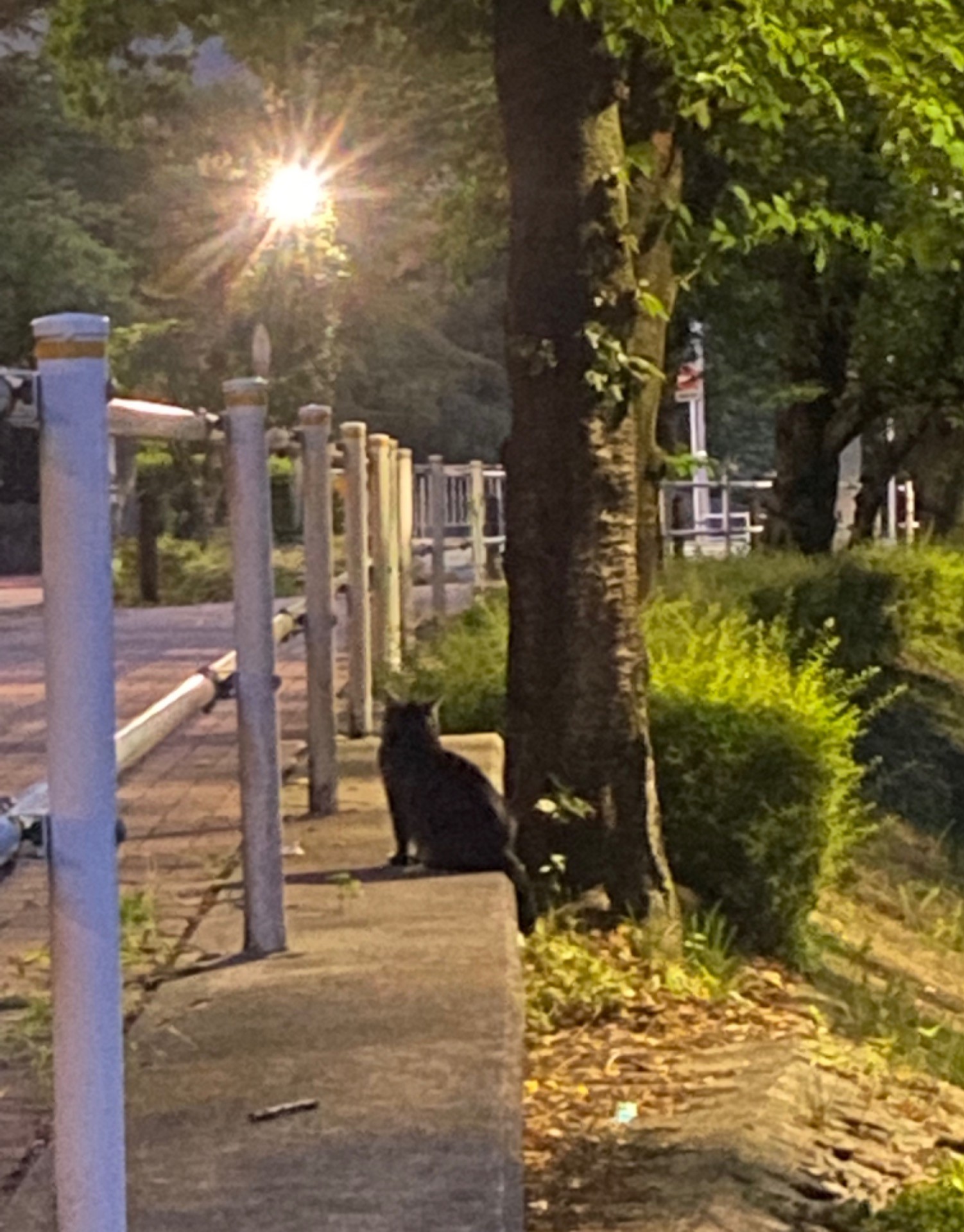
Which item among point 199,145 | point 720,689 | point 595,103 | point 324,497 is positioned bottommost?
point 720,689

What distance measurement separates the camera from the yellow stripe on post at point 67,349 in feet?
9.82

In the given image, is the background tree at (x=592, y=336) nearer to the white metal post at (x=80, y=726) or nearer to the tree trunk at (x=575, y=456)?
the tree trunk at (x=575, y=456)

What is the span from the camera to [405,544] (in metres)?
15.1

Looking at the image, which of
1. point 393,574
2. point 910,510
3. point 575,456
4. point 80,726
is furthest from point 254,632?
point 910,510

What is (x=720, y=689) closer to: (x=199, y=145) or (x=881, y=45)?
(x=881, y=45)

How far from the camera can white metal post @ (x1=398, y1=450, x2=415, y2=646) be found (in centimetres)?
1472

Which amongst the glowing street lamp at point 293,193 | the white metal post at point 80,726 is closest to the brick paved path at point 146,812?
the white metal post at point 80,726

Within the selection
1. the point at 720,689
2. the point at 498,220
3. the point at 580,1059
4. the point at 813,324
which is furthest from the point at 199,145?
the point at 580,1059

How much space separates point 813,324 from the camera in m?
22.0

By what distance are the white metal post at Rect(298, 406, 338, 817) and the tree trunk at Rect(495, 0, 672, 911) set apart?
24.0 inches

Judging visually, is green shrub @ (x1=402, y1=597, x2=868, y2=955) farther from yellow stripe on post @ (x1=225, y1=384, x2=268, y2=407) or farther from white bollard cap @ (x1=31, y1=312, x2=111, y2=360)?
white bollard cap @ (x1=31, y1=312, x2=111, y2=360)

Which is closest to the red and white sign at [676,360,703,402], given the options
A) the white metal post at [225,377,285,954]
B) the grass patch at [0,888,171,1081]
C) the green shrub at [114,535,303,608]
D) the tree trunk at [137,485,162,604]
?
the green shrub at [114,535,303,608]

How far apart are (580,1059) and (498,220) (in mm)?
11903

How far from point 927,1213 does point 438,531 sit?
38.3ft
